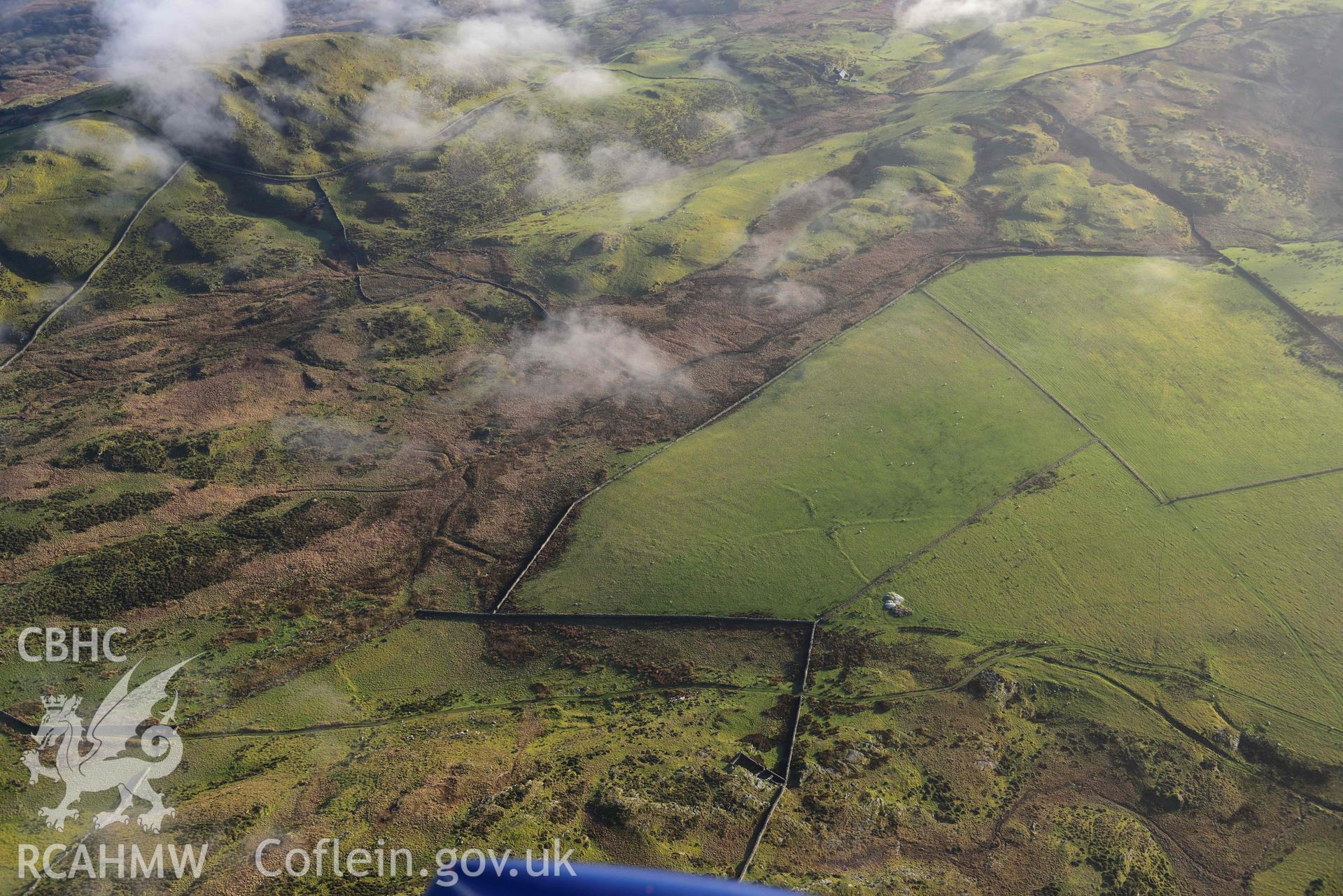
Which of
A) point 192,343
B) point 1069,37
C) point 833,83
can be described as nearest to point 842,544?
point 192,343

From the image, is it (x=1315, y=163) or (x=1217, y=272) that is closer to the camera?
(x=1217, y=272)

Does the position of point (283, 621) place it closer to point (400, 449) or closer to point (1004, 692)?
point (400, 449)

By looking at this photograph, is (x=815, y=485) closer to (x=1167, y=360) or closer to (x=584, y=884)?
(x=1167, y=360)

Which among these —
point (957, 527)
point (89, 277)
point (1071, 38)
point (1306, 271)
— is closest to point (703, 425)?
point (957, 527)

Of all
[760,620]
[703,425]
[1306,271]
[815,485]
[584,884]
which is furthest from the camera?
[1306,271]

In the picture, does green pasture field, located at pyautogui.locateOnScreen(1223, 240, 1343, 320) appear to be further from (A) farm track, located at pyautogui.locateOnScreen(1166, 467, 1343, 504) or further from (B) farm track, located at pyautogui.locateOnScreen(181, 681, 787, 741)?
(B) farm track, located at pyautogui.locateOnScreen(181, 681, 787, 741)

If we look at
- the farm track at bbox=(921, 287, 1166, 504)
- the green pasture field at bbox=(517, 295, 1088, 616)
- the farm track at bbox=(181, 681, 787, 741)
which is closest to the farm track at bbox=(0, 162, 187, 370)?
the farm track at bbox=(181, 681, 787, 741)

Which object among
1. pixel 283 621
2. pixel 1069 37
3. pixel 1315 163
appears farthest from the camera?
pixel 1069 37
